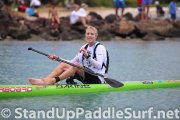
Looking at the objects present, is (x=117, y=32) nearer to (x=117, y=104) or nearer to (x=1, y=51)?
(x=1, y=51)

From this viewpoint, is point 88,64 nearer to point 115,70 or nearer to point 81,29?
point 115,70

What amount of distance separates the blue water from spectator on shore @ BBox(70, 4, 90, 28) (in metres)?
1.55

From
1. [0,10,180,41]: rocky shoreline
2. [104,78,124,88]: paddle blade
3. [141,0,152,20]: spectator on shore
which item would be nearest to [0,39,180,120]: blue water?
[104,78,124,88]: paddle blade

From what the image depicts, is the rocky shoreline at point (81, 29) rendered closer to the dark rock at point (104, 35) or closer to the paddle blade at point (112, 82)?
the dark rock at point (104, 35)

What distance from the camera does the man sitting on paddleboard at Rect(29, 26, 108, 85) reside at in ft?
51.5

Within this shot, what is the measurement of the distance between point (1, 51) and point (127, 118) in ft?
45.4

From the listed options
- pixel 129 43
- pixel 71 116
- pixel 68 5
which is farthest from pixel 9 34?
pixel 71 116

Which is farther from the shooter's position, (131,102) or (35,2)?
(35,2)

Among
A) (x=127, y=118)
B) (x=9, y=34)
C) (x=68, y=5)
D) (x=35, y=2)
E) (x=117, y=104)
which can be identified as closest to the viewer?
(x=127, y=118)

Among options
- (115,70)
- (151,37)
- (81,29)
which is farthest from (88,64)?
(151,37)

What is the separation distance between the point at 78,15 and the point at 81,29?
0.95 m

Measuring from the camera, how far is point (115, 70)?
21.6m

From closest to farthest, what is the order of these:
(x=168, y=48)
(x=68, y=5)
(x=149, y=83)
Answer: (x=149, y=83), (x=168, y=48), (x=68, y=5)

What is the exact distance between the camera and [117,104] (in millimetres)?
15125
